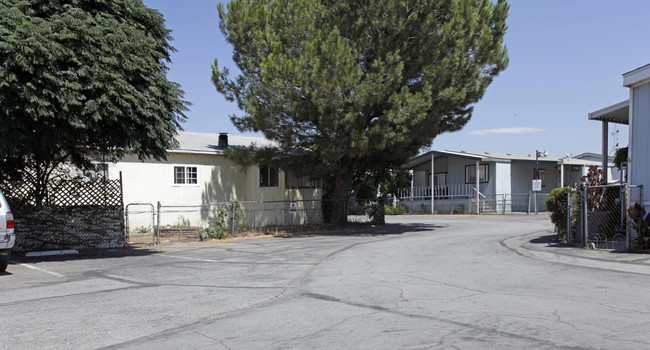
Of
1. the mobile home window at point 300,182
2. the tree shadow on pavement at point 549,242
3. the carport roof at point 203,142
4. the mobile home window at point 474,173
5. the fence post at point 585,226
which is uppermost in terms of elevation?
the carport roof at point 203,142

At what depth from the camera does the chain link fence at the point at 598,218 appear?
13906 millimetres

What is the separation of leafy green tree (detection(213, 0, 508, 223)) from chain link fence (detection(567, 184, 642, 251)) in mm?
6394

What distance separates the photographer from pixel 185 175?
22.0m

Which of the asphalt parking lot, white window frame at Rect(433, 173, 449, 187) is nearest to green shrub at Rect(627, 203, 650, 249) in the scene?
the asphalt parking lot

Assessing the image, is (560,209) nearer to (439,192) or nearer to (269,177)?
(269,177)

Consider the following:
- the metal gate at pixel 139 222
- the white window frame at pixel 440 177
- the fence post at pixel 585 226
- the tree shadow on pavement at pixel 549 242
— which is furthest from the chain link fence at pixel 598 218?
the white window frame at pixel 440 177

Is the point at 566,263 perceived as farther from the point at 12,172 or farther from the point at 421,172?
the point at 421,172

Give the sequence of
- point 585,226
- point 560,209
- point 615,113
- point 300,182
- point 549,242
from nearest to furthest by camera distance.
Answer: point 585,226, point 560,209, point 549,242, point 615,113, point 300,182

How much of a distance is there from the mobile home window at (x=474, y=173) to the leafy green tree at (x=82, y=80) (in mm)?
28161

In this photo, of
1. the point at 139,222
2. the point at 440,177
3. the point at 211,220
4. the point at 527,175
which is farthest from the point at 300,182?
the point at 527,175

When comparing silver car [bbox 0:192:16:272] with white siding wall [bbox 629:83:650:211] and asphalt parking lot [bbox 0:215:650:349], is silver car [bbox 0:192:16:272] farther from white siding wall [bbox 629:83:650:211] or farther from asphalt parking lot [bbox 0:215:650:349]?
white siding wall [bbox 629:83:650:211]

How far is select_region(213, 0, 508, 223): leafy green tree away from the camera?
18.6m

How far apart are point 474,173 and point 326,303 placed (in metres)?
33.0

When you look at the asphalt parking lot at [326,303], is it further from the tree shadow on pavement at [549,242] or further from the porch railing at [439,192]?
the porch railing at [439,192]
